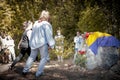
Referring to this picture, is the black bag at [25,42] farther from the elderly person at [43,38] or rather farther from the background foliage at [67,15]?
the background foliage at [67,15]

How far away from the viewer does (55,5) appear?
23.6 meters

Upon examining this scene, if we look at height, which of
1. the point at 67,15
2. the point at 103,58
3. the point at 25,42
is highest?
the point at 67,15

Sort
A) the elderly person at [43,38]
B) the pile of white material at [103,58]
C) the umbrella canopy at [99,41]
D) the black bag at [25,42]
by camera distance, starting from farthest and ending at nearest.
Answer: the umbrella canopy at [99,41]
the pile of white material at [103,58]
the black bag at [25,42]
the elderly person at [43,38]

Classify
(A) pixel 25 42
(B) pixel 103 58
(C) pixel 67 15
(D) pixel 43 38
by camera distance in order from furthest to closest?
(C) pixel 67 15 < (B) pixel 103 58 < (A) pixel 25 42 < (D) pixel 43 38

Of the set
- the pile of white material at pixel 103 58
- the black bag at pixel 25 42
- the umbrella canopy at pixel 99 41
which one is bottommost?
the pile of white material at pixel 103 58

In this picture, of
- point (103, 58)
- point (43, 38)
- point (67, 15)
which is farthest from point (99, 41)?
point (67, 15)

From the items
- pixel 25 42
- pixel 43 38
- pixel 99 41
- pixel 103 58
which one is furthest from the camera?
pixel 99 41

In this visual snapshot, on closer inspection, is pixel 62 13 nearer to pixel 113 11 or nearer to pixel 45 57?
pixel 113 11

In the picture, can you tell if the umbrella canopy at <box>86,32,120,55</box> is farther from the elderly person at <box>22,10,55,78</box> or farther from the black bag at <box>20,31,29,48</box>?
the elderly person at <box>22,10,55,78</box>

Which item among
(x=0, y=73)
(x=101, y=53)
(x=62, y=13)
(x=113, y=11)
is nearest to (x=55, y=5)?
(x=62, y=13)

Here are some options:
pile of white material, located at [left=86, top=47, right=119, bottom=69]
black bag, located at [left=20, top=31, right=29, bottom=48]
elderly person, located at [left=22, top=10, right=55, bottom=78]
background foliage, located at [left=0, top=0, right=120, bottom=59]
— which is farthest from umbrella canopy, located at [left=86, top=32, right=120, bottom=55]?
background foliage, located at [left=0, top=0, right=120, bottom=59]

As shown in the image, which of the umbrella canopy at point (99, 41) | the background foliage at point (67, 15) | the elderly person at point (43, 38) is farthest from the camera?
the background foliage at point (67, 15)

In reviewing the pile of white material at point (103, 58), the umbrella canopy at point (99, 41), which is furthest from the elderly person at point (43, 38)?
the umbrella canopy at point (99, 41)

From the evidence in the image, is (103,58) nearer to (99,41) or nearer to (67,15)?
(99,41)
